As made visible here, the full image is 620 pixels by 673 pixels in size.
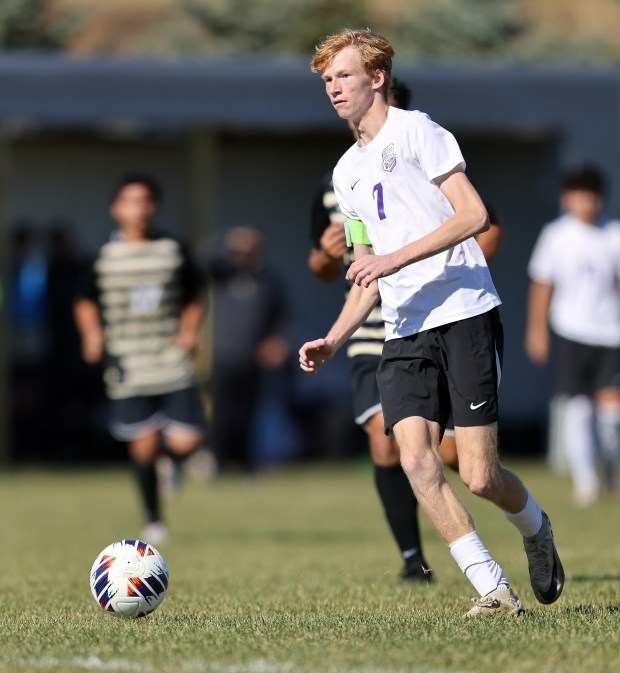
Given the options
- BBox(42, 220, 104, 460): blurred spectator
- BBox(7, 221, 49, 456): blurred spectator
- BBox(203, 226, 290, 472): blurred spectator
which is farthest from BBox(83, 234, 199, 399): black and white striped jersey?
BBox(7, 221, 49, 456): blurred spectator

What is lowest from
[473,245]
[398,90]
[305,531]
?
[305,531]

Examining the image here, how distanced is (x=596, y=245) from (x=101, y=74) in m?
6.07

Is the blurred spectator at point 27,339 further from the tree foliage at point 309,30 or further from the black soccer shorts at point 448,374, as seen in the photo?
the black soccer shorts at point 448,374

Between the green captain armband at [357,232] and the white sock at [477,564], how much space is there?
49.8 inches

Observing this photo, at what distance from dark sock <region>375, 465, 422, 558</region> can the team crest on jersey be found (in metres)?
2.21

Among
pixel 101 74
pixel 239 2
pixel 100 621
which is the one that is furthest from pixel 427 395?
pixel 239 2

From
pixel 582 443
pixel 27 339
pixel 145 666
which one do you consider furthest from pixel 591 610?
pixel 27 339

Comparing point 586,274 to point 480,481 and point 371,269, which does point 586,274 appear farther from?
point 371,269

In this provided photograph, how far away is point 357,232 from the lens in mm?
6438

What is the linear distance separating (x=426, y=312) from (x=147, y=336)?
5244 millimetres

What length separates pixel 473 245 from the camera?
634cm

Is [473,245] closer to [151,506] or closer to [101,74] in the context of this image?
[151,506]

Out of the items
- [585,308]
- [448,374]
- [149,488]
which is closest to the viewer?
[448,374]

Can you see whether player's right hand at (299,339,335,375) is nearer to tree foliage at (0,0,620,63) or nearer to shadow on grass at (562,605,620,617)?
shadow on grass at (562,605,620,617)
